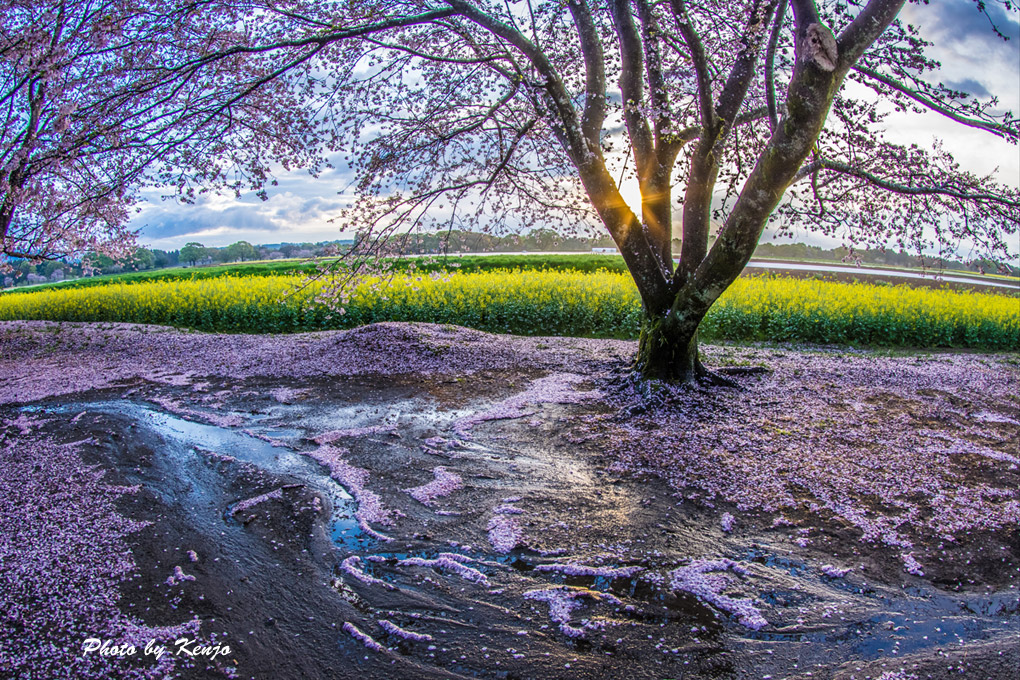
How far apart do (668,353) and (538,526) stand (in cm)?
452

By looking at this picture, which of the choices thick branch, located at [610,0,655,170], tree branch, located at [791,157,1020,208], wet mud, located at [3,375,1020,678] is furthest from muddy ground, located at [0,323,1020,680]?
thick branch, located at [610,0,655,170]

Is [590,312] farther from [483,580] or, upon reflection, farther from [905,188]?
[483,580]

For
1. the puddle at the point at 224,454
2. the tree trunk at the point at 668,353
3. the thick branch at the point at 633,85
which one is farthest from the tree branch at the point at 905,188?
the puddle at the point at 224,454

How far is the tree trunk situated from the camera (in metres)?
8.37

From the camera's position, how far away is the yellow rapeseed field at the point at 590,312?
14.1 m

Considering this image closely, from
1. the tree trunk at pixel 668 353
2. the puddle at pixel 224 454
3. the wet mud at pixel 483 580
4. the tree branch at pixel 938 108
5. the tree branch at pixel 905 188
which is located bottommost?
the wet mud at pixel 483 580

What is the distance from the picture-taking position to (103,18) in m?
7.52

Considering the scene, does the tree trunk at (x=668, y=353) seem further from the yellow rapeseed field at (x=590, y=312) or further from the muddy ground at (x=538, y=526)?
the yellow rapeseed field at (x=590, y=312)

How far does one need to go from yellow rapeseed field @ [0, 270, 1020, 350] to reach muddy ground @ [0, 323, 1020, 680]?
499 cm

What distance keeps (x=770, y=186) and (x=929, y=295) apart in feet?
47.1

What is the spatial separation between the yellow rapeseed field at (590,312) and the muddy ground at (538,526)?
4995 mm

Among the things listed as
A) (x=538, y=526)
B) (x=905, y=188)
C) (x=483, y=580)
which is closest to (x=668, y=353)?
(x=905, y=188)

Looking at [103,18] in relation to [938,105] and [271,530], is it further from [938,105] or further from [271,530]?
[938,105]

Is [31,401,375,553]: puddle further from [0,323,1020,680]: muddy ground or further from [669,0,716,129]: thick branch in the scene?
[669,0,716,129]: thick branch
